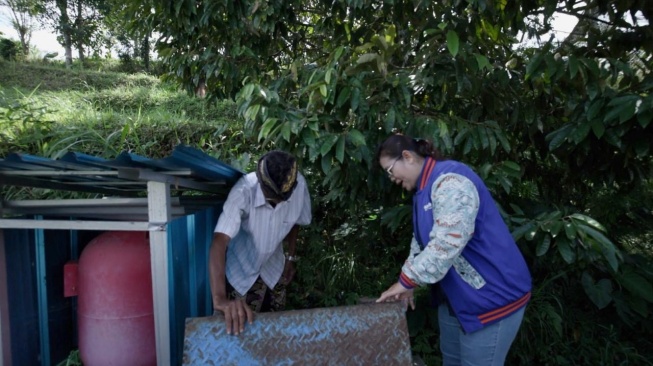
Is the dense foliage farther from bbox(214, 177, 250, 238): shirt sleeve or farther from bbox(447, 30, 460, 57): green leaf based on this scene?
bbox(214, 177, 250, 238): shirt sleeve

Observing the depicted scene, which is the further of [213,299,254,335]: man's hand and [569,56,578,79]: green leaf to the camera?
[569,56,578,79]: green leaf

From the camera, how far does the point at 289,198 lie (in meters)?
2.47

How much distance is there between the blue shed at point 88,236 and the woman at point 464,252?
919mm

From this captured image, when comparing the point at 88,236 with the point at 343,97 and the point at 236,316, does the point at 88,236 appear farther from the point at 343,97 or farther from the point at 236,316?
the point at 343,97

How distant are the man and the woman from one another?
56 centimetres

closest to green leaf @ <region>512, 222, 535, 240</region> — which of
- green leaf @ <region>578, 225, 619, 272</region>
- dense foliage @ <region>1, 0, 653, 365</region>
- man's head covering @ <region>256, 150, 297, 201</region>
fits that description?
dense foliage @ <region>1, 0, 653, 365</region>

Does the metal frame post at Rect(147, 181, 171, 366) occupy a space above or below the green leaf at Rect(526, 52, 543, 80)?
below

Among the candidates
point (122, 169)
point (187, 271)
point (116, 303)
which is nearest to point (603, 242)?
point (187, 271)

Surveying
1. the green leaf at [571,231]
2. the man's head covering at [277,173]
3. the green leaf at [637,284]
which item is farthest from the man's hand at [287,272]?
the green leaf at [637,284]

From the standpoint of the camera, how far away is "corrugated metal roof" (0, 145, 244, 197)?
6.11ft

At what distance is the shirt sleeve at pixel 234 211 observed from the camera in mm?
2188

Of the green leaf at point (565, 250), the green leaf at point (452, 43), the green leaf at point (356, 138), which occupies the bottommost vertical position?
the green leaf at point (565, 250)

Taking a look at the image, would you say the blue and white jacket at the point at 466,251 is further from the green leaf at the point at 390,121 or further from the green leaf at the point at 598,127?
the green leaf at the point at 598,127

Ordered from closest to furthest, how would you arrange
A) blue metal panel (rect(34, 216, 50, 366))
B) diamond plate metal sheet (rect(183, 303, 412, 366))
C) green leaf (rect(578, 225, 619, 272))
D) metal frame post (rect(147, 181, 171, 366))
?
1. diamond plate metal sheet (rect(183, 303, 412, 366))
2. metal frame post (rect(147, 181, 171, 366))
3. green leaf (rect(578, 225, 619, 272))
4. blue metal panel (rect(34, 216, 50, 366))
